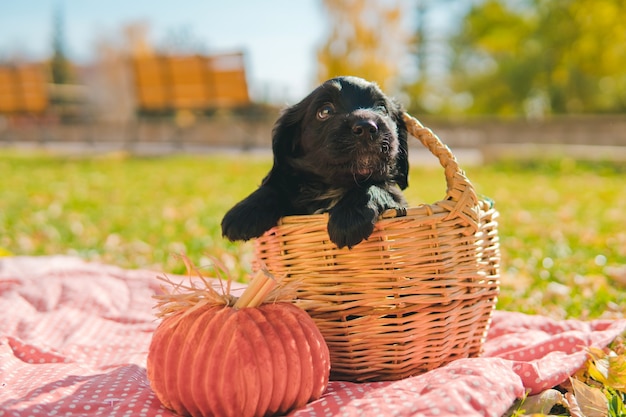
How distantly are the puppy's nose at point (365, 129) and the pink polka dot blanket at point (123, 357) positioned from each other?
2.93 feet

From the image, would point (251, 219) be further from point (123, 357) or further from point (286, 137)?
point (123, 357)

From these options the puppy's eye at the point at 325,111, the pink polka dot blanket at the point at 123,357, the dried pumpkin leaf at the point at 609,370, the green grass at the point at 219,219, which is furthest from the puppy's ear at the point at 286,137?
the dried pumpkin leaf at the point at 609,370

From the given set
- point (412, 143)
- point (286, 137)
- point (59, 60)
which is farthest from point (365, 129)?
point (59, 60)

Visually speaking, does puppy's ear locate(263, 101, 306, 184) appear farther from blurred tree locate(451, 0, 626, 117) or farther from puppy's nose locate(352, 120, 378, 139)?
blurred tree locate(451, 0, 626, 117)

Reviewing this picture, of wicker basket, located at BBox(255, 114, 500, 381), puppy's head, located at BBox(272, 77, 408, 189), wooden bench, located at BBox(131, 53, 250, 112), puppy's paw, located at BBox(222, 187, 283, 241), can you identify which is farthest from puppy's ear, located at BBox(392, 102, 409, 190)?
wooden bench, located at BBox(131, 53, 250, 112)

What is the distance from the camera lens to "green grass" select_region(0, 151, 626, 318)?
434 centimetres

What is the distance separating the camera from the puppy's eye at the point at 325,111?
8.64ft

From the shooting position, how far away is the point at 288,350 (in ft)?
6.72

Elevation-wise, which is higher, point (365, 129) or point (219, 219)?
point (365, 129)

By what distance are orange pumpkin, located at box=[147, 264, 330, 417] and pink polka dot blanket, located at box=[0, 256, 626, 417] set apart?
9cm

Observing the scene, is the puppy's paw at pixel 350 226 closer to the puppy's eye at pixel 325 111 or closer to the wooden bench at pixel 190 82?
the puppy's eye at pixel 325 111

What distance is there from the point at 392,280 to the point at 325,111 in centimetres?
76

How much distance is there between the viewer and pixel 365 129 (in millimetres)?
2439

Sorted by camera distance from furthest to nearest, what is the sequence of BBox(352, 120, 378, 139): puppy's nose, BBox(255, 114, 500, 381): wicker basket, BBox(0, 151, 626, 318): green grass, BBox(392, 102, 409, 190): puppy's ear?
1. BBox(0, 151, 626, 318): green grass
2. BBox(392, 102, 409, 190): puppy's ear
3. BBox(352, 120, 378, 139): puppy's nose
4. BBox(255, 114, 500, 381): wicker basket
